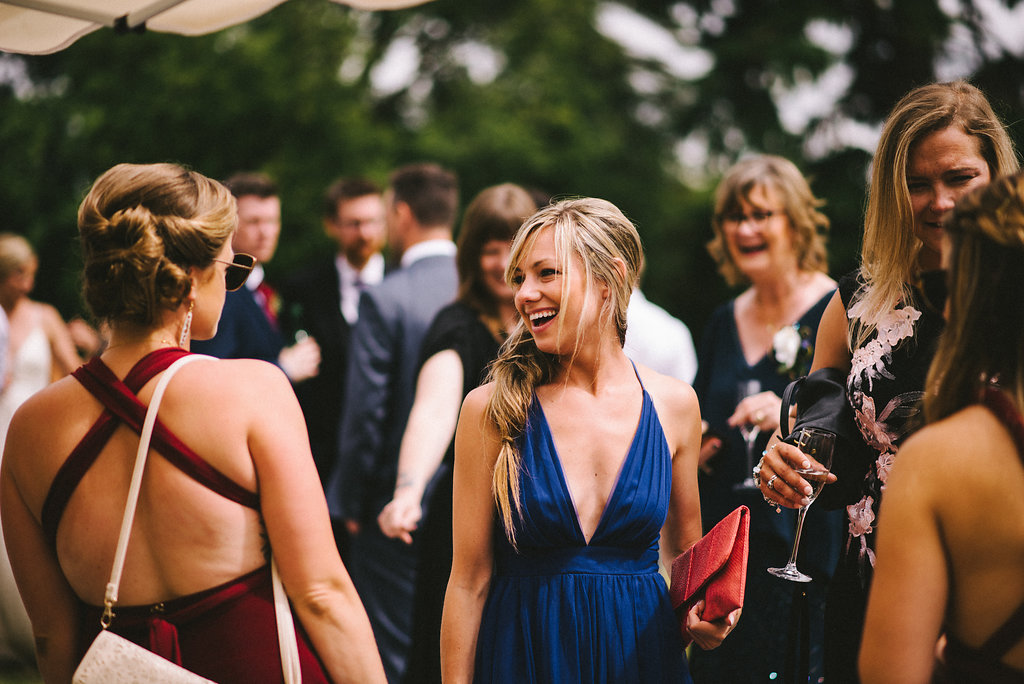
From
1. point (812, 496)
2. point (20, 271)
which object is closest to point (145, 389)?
point (812, 496)

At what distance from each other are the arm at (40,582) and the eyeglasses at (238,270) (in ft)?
2.01

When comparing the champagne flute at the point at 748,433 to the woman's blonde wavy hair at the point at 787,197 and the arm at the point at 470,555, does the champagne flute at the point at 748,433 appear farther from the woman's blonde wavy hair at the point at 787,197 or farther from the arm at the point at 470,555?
the arm at the point at 470,555

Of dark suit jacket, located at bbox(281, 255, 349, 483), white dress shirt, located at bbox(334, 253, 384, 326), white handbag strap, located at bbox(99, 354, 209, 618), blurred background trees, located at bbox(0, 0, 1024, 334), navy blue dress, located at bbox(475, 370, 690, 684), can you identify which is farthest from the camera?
blurred background trees, located at bbox(0, 0, 1024, 334)

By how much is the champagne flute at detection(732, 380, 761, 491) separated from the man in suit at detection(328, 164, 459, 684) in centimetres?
173

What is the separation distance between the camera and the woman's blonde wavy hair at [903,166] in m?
2.58

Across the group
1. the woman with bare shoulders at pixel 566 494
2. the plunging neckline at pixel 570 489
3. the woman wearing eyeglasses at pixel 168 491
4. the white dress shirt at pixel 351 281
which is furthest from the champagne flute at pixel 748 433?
the white dress shirt at pixel 351 281

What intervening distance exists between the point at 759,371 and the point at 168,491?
277 centimetres

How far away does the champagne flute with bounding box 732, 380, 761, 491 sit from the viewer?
3.82m

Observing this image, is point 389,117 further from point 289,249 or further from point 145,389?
point 145,389

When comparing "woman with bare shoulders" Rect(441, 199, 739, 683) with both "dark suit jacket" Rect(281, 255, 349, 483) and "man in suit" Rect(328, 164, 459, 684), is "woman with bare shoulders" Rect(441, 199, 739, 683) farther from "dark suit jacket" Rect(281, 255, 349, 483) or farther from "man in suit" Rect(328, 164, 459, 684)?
"dark suit jacket" Rect(281, 255, 349, 483)

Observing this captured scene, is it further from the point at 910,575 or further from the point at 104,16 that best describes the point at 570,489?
the point at 104,16

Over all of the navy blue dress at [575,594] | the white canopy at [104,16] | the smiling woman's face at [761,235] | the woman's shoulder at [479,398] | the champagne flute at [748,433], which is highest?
the white canopy at [104,16]

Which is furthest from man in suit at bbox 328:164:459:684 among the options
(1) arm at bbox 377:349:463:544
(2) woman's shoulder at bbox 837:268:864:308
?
(2) woman's shoulder at bbox 837:268:864:308

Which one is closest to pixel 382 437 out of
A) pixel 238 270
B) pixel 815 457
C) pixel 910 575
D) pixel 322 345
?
pixel 322 345
